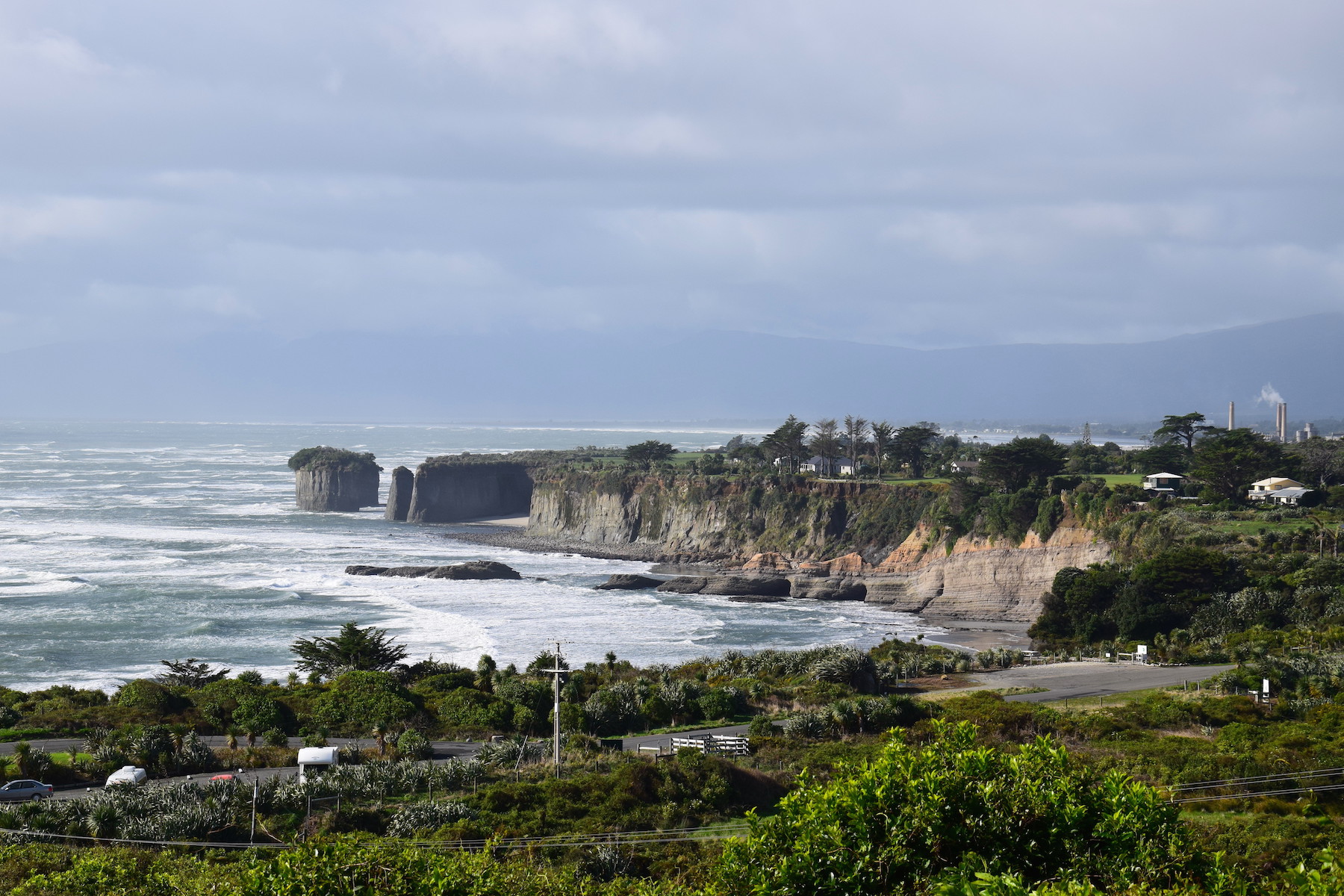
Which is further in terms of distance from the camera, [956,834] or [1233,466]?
[1233,466]

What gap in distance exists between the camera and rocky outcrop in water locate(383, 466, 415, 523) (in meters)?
112

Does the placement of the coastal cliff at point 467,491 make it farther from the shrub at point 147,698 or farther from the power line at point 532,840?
the power line at point 532,840

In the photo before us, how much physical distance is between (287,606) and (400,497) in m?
55.7

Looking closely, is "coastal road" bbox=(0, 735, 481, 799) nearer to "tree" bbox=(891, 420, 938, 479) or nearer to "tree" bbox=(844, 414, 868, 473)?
"tree" bbox=(891, 420, 938, 479)

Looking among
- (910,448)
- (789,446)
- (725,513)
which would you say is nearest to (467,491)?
(789,446)

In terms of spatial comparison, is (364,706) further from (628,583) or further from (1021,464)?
(1021,464)

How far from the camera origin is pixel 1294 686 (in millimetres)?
29875

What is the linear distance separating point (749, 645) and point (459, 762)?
99.6 feet

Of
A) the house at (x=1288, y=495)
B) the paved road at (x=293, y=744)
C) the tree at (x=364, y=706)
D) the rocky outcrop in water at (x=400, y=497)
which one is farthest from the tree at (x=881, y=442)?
the paved road at (x=293, y=744)

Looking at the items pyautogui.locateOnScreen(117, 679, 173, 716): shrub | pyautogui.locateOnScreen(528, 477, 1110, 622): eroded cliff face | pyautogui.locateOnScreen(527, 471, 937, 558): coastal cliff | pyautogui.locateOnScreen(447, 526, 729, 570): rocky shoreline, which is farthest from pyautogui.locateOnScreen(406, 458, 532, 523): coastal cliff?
pyautogui.locateOnScreen(117, 679, 173, 716): shrub

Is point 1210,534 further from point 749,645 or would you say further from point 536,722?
point 536,722

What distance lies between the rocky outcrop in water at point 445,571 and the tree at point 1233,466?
139ft

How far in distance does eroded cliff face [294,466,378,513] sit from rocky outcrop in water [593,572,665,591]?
5563cm

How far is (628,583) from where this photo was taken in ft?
227
